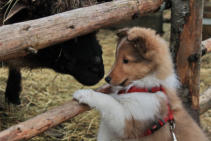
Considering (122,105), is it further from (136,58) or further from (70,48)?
(70,48)

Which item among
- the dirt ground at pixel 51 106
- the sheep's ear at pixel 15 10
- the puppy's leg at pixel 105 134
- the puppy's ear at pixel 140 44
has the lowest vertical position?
the dirt ground at pixel 51 106

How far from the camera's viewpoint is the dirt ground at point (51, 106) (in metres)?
4.09

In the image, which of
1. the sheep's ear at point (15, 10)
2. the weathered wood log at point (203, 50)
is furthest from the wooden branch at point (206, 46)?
the sheep's ear at point (15, 10)

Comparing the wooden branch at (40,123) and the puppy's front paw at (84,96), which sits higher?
the puppy's front paw at (84,96)

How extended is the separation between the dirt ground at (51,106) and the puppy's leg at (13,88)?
0.11m

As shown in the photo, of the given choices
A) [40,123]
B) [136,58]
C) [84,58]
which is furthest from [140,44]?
[40,123]

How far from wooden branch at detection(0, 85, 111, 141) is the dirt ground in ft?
4.78

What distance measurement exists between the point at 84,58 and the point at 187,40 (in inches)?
44.5

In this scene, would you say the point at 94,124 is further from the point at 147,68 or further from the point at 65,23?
the point at 65,23

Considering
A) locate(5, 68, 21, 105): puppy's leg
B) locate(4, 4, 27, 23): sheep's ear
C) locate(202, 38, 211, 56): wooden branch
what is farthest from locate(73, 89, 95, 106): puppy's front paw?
locate(5, 68, 21, 105): puppy's leg

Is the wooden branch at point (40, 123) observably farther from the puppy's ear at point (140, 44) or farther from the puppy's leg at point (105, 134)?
the puppy's ear at point (140, 44)

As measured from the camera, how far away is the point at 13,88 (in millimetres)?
4789

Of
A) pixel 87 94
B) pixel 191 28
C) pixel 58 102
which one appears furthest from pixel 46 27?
pixel 58 102

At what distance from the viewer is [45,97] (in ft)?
16.5
